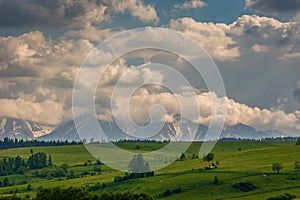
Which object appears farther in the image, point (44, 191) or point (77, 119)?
point (44, 191)

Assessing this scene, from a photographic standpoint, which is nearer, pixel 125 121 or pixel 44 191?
pixel 125 121

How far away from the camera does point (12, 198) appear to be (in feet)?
587

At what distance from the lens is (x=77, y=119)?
9069cm

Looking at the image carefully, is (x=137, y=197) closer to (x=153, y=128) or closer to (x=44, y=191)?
(x=44, y=191)

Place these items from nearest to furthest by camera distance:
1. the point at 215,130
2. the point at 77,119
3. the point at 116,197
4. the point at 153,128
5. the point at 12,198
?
the point at 77,119
the point at 215,130
the point at 153,128
the point at 116,197
the point at 12,198

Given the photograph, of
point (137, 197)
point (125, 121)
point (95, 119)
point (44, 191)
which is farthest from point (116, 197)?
point (95, 119)

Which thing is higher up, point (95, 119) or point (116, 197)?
point (95, 119)

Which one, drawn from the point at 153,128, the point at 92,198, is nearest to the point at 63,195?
the point at 92,198

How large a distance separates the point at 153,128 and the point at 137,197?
42.5 meters

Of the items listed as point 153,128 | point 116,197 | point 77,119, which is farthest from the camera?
point 116,197

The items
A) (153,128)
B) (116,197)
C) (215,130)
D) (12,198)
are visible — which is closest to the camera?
(215,130)

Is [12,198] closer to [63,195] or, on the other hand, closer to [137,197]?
[63,195]

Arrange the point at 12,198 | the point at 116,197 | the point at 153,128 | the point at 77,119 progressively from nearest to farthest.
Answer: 1. the point at 77,119
2. the point at 153,128
3. the point at 116,197
4. the point at 12,198

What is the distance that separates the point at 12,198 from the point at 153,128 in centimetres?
7257
